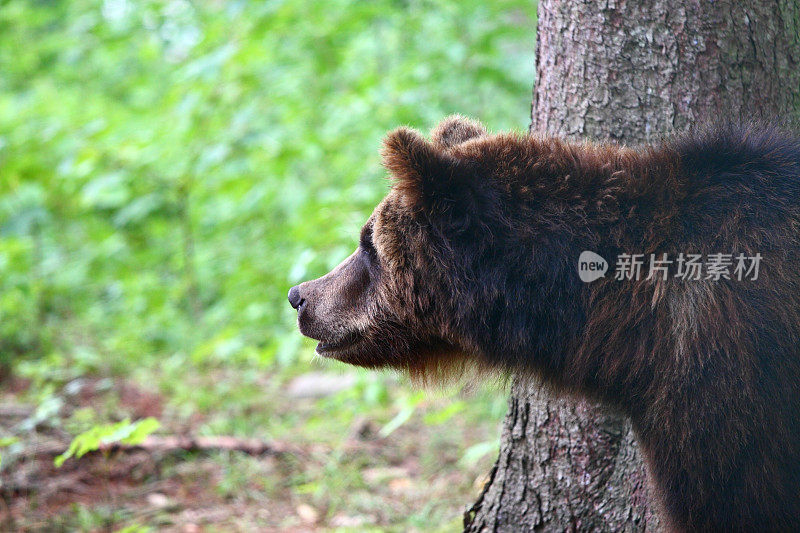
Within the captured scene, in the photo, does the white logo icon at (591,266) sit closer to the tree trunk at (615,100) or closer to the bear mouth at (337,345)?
the tree trunk at (615,100)

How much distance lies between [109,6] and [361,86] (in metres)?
3.40

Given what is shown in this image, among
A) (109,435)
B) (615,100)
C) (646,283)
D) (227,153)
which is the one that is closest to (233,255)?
(227,153)

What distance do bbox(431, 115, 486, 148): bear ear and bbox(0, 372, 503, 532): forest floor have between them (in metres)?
1.78

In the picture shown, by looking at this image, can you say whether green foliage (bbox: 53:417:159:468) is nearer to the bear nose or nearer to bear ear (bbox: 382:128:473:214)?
the bear nose

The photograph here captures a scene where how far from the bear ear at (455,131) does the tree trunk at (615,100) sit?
0.36 meters

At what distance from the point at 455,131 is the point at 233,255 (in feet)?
21.1

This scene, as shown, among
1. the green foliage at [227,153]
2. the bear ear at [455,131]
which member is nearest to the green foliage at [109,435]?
the bear ear at [455,131]

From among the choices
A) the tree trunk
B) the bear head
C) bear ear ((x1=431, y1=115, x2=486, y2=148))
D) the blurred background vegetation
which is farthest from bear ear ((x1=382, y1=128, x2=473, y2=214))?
the blurred background vegetation

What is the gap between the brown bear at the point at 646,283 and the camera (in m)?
2.39

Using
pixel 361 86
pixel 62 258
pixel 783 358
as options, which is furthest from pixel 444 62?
pixel 62 258

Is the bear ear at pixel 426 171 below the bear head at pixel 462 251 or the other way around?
the other way around

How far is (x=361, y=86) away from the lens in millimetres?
7055

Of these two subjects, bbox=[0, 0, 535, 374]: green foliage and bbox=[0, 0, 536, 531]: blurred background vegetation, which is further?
bbox=[0, 0, 535, 374]: green foliage

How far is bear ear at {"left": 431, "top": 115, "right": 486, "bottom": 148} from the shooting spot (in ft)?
10.6
